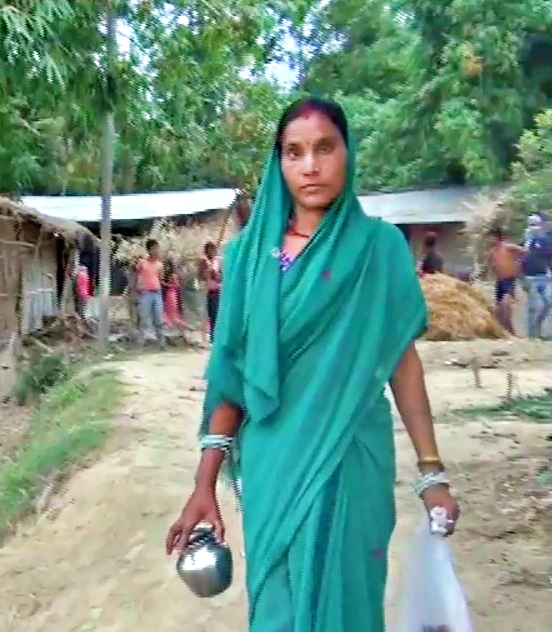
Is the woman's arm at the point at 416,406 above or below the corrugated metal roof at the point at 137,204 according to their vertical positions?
below

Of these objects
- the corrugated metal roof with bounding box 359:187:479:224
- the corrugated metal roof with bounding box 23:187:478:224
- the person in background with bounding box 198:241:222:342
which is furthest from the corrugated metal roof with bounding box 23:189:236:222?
the person in background with bounding box 198:241:222:342

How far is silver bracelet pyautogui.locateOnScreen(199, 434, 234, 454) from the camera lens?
208 centimetres

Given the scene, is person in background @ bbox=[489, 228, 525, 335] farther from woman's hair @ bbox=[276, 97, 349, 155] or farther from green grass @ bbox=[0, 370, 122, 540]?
woman's hair @ bbox=[276, 97, 349, 155]

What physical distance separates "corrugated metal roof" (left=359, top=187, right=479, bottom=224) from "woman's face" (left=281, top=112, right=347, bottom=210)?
13153mm

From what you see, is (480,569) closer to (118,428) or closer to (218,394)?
(218,394)

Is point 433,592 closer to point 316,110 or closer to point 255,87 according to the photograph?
point 316,110

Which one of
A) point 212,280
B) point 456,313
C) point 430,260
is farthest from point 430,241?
point 212,280

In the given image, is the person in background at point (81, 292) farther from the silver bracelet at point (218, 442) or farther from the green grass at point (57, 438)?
the silver bracelet at point (218, 442)

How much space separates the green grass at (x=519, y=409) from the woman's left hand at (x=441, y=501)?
16.6 ft

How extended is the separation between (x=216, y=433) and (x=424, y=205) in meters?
14.0

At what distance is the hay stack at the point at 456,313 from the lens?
39.7ft

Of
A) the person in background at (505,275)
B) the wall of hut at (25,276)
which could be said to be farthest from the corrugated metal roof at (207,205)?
the person in background at (505,275)

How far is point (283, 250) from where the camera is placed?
1.97 metres

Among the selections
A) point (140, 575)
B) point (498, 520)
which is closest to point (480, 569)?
point (498, 520)
